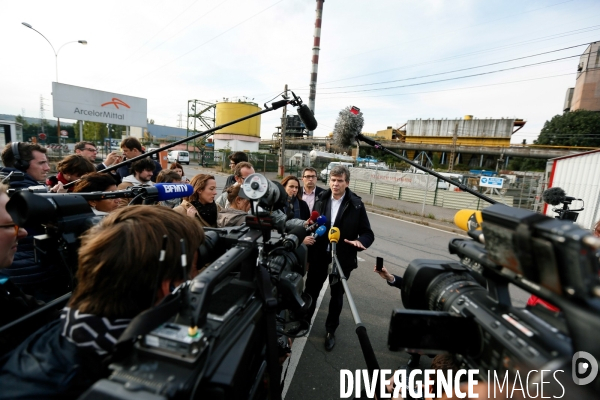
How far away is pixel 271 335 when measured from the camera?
108 centimetres

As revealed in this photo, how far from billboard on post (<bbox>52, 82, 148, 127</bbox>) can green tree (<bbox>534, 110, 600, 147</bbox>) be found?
52.0 metres

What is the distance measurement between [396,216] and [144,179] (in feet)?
30.1

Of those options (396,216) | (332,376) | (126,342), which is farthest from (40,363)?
(396,216)

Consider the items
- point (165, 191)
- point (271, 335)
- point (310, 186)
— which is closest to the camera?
point (271, 335)

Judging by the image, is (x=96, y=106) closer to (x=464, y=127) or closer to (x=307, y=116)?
(x=307, y=116)

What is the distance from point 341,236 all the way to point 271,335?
78.6 inches

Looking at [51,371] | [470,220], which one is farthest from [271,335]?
[470,220]

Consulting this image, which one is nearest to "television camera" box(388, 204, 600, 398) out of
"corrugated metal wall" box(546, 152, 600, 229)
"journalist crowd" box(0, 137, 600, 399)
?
"journalist crowd" box(0, 137, 600, 399)

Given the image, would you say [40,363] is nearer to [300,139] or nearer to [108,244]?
[108,244]

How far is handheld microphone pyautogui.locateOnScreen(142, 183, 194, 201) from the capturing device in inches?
62.4

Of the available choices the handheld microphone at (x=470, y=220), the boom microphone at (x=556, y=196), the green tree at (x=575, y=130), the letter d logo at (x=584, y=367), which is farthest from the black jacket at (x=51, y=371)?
the green tree at (x=575, y=130)

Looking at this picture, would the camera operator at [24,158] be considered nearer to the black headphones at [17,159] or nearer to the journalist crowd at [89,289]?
the black headphones at [17,159]

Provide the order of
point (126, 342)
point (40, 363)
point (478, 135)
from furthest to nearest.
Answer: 1. point (478, 135)
2. point (40, 363)
3. point (126, 342)

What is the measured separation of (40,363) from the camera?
0.77 metres
